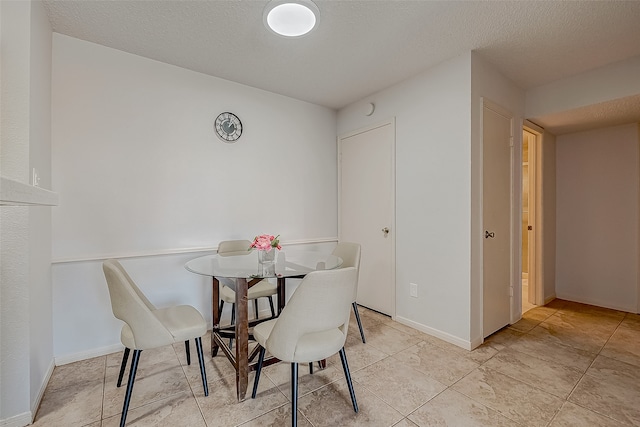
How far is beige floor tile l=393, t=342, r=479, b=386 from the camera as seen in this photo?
2008mm

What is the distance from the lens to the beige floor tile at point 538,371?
1.87 metres

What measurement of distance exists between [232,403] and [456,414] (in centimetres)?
132

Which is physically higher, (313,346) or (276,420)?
(313,346)

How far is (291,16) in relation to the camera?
1.73m

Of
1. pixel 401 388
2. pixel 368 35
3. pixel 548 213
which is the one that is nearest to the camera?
pixel 401 388

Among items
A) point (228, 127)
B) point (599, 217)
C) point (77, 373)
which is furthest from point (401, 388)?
point (599, 217)

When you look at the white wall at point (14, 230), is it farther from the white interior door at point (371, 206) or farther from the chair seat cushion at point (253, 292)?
the white interior door at point (371, 206)

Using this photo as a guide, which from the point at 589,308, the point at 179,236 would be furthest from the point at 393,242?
the point at 589,308

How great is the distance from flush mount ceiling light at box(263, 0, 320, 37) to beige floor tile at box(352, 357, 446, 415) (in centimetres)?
238

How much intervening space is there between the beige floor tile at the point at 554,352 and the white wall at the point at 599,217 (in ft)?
5.65

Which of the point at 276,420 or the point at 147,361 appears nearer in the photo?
the point at 276,420

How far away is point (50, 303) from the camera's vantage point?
6.81ft

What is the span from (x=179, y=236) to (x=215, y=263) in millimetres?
793

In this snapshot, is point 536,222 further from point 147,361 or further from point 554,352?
point 147,361
